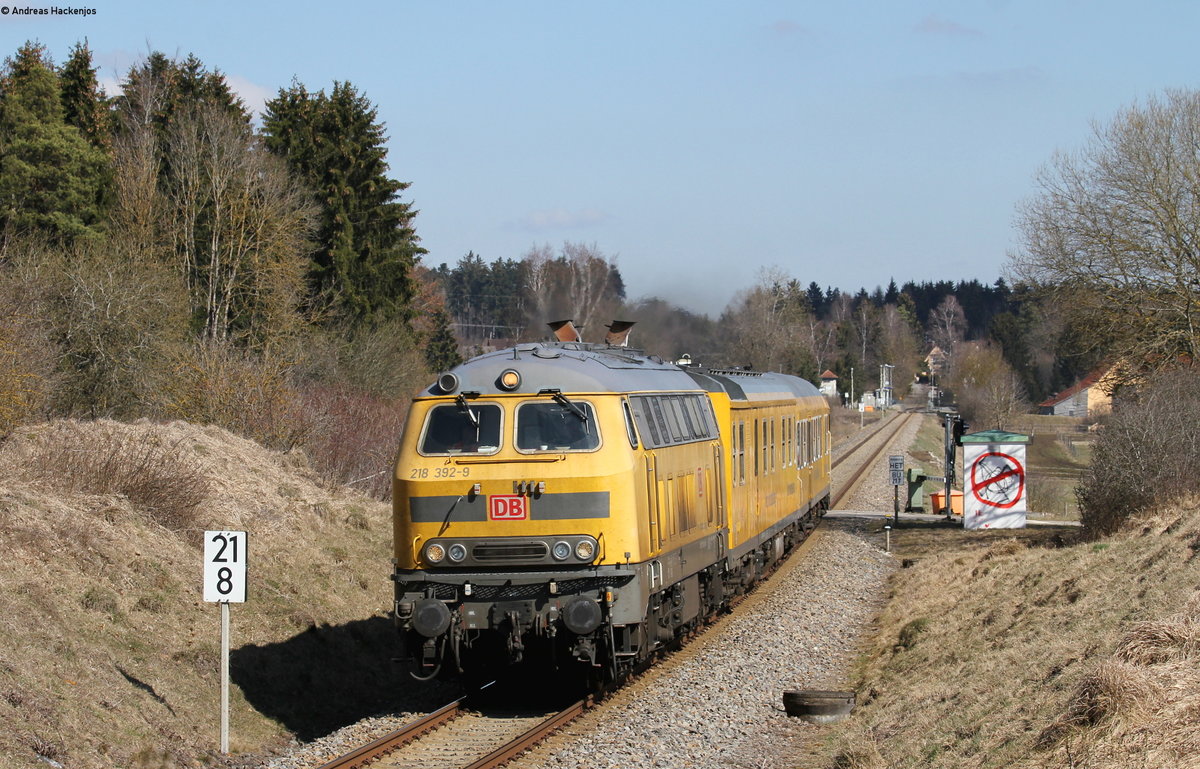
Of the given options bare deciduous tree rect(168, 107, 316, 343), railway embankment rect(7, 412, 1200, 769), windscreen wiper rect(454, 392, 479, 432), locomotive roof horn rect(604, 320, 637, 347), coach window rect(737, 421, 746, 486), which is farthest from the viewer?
bare deciduous tree rect(168, 107, 316, 343)

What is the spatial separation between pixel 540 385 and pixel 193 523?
24.3 ft

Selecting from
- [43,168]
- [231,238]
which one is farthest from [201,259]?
[43,168]

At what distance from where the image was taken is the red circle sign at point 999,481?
18734 millimetres

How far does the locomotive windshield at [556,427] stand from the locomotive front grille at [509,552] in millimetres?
901

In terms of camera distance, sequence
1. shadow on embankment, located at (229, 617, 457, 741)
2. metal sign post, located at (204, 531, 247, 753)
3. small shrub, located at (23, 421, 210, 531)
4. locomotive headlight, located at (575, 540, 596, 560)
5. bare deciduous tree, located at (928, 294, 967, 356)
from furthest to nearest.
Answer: bare deciduous tree, located at (928, 294, 967, 356) → small shrub, located at (23, 421, 210, 531) → shadow on embankment, located at (229, 617, 457, 741) → locomotive headlight, located at (575, 540, 596, 560) → metal sign post, located at (204, 531, 247, 753)

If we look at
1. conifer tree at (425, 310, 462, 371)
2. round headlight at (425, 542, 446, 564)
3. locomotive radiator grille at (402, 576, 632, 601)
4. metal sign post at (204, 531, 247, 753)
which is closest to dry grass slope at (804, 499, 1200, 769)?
locomotive radiator grille at (402, 576, 632, 601)

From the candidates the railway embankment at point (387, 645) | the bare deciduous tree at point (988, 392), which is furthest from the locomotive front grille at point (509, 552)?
the bare deciduous tree at point (988, 392)

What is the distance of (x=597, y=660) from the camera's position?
1152cm

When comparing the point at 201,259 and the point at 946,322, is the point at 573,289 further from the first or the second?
the point at 946,322

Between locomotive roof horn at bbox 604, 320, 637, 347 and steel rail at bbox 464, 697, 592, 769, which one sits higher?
locomotive roof horn at bbox 604, 320, 637, 347

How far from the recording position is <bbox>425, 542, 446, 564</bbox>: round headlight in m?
11.2

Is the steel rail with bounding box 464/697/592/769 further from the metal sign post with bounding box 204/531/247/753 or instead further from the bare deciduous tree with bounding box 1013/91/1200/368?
the bare deciduous tree with bounding box 1013/91/1200/368

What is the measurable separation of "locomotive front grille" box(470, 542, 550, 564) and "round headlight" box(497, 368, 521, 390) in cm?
150

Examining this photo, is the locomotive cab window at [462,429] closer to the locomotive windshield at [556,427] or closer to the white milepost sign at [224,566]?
the locomotive windshield at [556,427]
